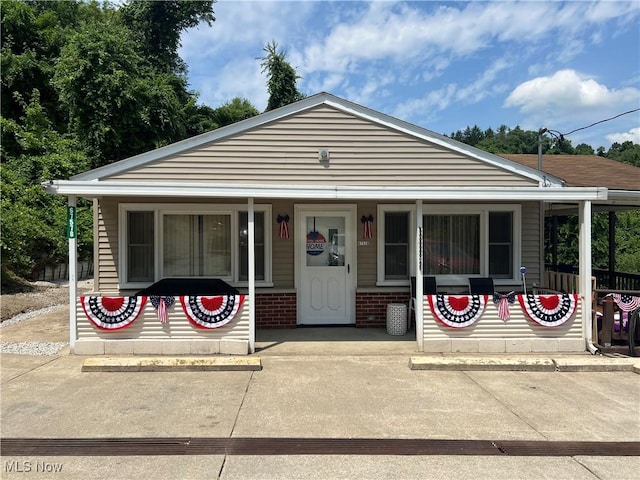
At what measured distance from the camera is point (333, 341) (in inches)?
292

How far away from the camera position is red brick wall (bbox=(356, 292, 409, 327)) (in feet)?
27.3

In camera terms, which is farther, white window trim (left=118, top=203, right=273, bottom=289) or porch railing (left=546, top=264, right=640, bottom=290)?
porch railing (left=546, top=264, right=640, bottom=290)

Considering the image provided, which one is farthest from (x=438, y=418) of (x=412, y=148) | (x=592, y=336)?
(x=412, y=148)

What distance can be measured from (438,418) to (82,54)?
67.2ft

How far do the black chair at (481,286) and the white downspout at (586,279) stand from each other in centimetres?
157

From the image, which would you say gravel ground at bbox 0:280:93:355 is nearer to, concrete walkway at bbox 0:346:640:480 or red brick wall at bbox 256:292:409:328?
concrete walkway at bbox 0:346:640:480

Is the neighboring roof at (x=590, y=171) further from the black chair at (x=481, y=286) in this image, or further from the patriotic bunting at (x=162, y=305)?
the patriotic bunting at (x=162, y=305)

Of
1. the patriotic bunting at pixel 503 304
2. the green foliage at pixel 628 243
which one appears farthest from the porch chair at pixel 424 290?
the green foliage at pixel 628 243

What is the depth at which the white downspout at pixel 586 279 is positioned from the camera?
6.89m

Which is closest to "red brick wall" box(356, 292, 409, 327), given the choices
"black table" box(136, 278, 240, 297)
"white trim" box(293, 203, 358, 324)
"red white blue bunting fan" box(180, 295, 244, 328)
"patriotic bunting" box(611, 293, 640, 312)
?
"white trim" box(293, 203, 358, 324)

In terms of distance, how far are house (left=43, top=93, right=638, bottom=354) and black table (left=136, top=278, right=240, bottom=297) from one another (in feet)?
0.08

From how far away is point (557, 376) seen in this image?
5.96m

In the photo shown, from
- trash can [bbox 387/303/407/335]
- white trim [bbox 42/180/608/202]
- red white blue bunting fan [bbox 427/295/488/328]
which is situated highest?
white trim [bbox 42/180/608/202]

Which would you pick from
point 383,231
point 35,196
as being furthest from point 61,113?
point 383,231
